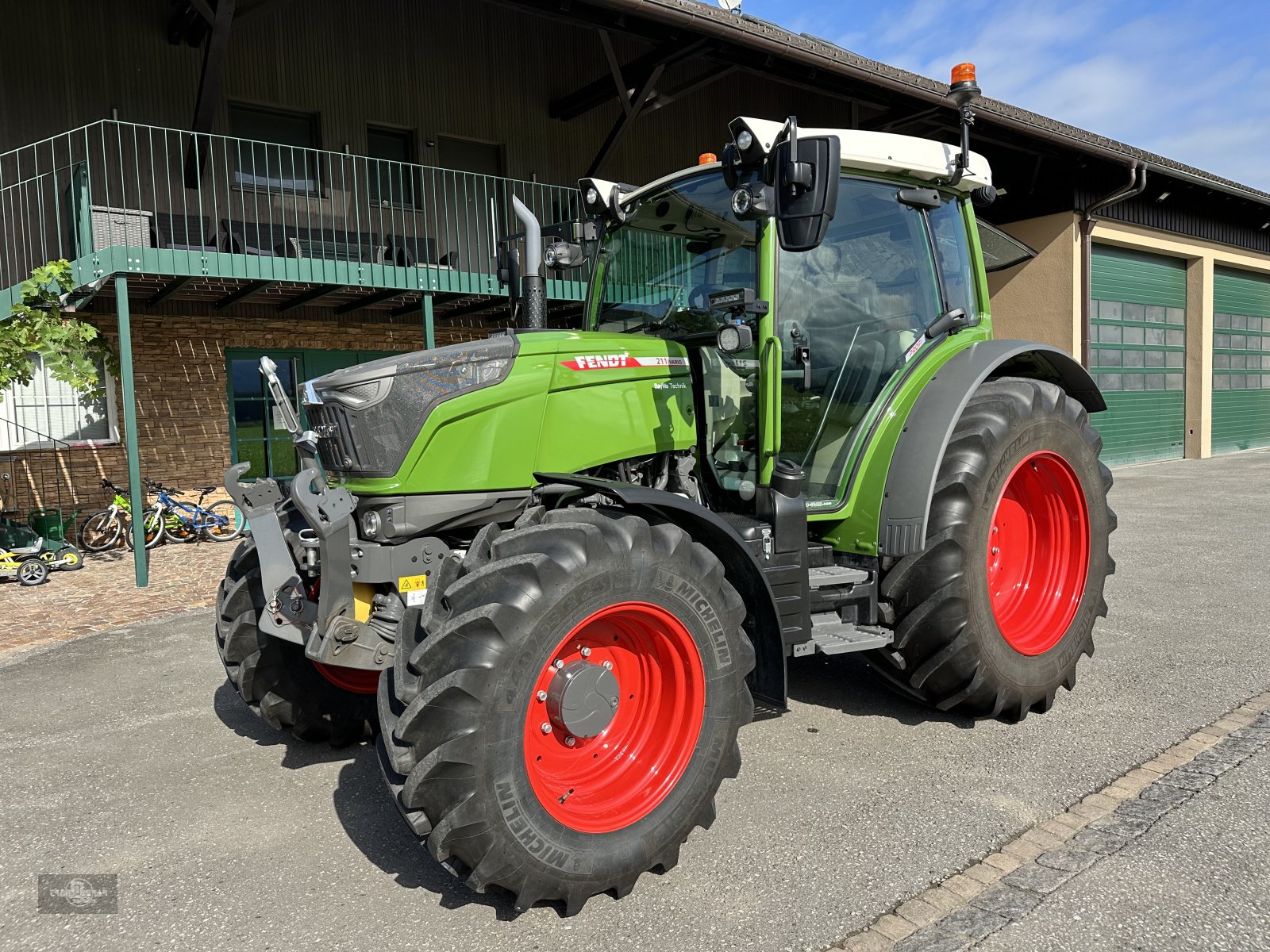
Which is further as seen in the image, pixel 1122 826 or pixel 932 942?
pixel 1122 826

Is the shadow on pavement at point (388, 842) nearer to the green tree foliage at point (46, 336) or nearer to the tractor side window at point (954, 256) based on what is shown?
the tractor side window at point (954, 256)

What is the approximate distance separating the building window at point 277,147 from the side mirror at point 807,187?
29.7 feet

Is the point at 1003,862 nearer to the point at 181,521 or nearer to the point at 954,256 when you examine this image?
the point at 954,256

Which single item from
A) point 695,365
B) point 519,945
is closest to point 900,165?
point 695,365

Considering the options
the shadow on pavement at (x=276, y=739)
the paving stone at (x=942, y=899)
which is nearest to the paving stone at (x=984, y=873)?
the paving stone at (x=942, y=899)

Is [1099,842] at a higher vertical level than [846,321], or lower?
lower

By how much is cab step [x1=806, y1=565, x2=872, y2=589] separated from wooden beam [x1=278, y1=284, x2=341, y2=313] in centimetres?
704

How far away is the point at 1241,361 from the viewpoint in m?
17.9

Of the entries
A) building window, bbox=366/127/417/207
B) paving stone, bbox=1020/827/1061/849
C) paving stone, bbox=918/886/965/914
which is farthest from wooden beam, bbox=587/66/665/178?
paving stone, bbox=918/886/965/914

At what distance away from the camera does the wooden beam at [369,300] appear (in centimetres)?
1001

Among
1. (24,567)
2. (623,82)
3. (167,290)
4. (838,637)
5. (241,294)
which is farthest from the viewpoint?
(623,82)

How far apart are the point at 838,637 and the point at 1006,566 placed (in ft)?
3.84

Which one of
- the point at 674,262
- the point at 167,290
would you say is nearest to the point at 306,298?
the point at 167,290

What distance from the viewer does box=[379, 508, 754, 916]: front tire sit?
227cm
